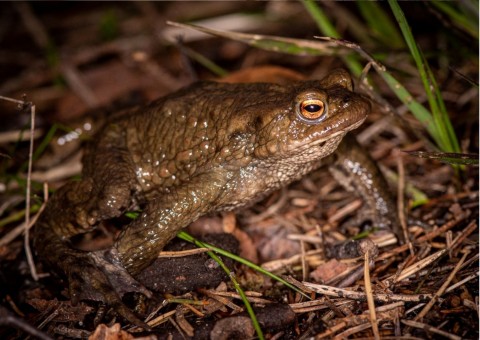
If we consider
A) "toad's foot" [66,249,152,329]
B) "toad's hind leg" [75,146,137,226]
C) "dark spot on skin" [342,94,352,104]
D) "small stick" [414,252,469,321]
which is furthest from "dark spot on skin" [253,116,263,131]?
"small stick" [414,252,469,321]

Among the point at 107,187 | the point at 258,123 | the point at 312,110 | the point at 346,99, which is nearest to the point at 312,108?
the point at 312,110

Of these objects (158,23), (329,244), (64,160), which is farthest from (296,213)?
(158,23)

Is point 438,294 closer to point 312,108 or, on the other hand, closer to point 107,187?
point 312,108

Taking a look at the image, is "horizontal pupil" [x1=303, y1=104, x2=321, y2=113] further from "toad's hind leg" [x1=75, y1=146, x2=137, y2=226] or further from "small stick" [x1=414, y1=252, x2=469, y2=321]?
"toad's hind leg" [x1=75, y1=146, x2=137, y2=226]

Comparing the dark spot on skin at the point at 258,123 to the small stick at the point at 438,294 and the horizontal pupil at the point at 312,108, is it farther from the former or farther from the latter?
the small stick at the point at 438,294

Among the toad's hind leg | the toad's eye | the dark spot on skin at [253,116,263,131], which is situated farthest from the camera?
the toad's hind leg

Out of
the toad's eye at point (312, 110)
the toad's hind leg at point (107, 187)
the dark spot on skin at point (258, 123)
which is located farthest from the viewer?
the toad's hind leg at point (107, 187)

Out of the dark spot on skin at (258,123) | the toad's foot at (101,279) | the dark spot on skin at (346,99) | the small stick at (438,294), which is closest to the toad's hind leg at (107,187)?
the toad's foot at (101,279)
